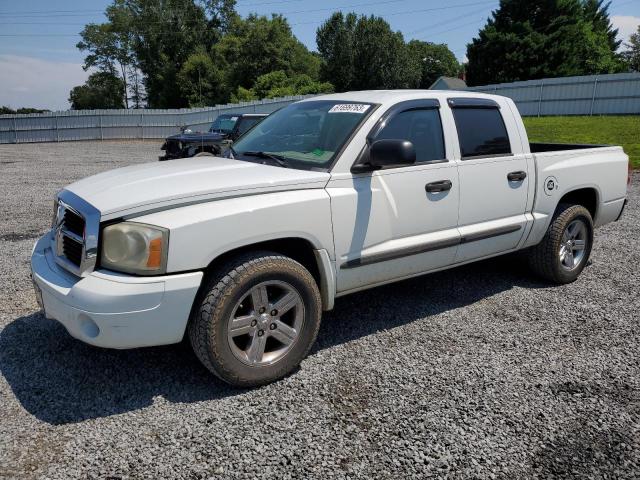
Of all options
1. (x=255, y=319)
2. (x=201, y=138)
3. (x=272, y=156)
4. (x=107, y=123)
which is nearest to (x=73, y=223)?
(x=255, y=319)

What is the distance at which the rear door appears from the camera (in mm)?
4191

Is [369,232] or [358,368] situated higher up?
[369,232]

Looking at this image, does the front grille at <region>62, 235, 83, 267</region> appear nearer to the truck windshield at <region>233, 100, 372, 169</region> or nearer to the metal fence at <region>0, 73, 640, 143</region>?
the truck windshield at <region>233, 100, 372, 169</region>

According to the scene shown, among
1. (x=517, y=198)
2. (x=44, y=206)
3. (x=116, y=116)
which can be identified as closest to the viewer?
(x=517, y=198)

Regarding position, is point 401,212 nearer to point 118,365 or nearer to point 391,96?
point 391,96

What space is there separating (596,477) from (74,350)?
3248 millimetres

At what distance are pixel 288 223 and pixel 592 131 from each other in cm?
1878

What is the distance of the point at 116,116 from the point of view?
32.9 meters

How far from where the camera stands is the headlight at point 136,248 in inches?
110

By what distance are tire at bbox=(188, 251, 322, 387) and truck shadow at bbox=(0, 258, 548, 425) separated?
0.77 feet

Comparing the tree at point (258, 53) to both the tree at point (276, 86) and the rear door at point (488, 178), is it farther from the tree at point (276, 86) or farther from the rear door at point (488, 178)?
the rear door at point (488, 178)

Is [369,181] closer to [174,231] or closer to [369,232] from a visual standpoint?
[369,232]

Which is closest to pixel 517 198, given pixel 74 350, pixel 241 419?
pixel 241 419

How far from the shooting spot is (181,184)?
10.2ft
